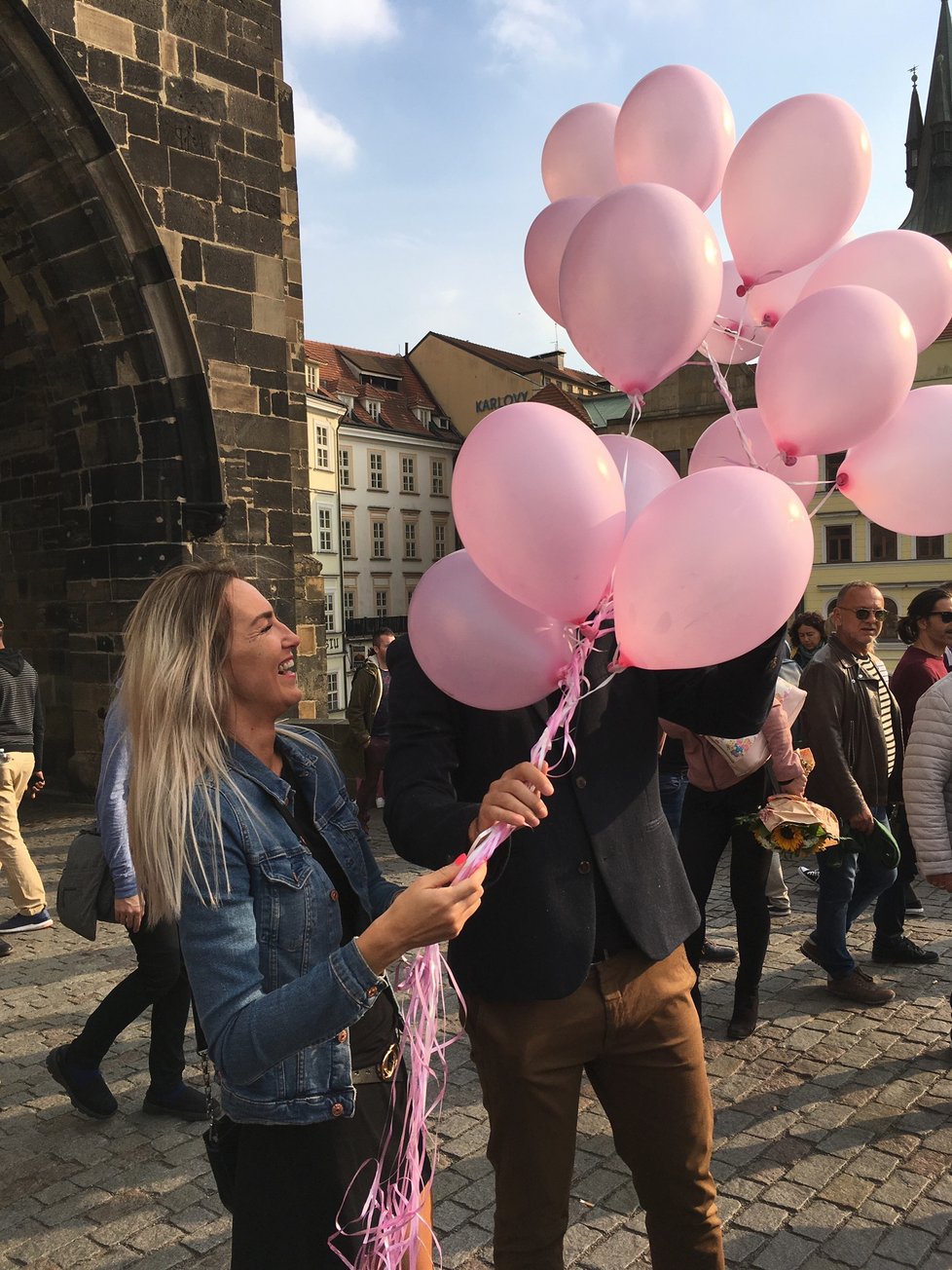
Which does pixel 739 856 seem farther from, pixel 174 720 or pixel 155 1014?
pixel 174 720

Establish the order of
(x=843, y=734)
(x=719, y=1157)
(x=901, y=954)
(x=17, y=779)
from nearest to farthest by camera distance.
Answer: (x=719, y=1157), (x=843, y=734), (x=901, y=954), (x=17, y=779)

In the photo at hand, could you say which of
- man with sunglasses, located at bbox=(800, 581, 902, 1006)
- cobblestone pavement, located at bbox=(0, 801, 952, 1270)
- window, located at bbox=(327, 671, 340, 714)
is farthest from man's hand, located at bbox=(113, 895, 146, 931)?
window, located at bbox=(327, 671, 340, 714)

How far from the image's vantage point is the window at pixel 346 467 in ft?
137

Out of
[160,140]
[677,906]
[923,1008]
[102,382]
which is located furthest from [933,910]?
[160,140]

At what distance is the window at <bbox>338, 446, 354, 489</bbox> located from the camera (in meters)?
41.8

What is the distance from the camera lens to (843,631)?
464 cm

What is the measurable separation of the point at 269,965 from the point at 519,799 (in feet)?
1.63

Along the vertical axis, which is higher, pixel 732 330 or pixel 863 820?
pixel 732 330

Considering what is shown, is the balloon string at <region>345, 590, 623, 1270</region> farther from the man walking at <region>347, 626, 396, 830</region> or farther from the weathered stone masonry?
the weathered stone masonry

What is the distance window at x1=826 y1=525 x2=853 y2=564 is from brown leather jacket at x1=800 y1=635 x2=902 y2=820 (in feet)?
108

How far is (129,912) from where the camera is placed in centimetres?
353

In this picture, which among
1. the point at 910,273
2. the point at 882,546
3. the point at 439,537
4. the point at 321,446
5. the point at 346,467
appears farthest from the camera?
the point at 439,537

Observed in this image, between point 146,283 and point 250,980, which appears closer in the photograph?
point 250,980

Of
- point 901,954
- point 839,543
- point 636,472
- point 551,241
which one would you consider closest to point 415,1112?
point 636,472
